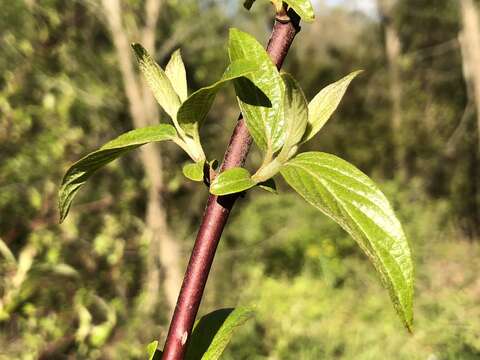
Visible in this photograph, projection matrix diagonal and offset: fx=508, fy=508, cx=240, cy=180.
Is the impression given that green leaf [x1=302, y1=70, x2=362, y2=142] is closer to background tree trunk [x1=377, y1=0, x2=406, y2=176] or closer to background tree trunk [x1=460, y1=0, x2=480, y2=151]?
background tree trunk [x1=460, y1=0, x2=480, y2=151]

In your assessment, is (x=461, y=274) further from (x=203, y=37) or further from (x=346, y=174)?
(x=346, y=174)

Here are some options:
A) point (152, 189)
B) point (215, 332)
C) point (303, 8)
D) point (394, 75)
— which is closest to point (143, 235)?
point (152, 189)

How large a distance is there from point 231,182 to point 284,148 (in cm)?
5

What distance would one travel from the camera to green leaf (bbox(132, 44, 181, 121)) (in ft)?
1.12

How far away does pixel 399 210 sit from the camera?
17.4 feet

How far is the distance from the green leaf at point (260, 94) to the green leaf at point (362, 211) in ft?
0.08

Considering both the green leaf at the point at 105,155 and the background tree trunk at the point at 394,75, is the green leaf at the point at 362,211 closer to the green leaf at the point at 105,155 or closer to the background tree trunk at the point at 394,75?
the green leaf at the point at 105,155

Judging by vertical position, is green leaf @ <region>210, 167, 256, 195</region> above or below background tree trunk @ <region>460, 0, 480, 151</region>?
above

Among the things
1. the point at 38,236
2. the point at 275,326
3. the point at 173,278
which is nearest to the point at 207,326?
the point at 38,236

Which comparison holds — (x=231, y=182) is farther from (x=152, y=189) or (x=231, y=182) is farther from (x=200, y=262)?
(x=152, y=189)

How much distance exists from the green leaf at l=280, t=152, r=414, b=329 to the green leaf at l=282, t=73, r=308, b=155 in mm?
14

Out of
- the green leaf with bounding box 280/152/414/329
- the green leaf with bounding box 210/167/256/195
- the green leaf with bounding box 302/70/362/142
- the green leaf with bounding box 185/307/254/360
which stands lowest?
the green leaf with bounding box 185/307/254/360

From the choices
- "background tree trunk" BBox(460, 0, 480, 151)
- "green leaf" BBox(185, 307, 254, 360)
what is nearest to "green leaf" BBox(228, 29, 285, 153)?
"green leaf" BBox(185, 307, 254, 360)

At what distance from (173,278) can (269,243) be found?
235cm
